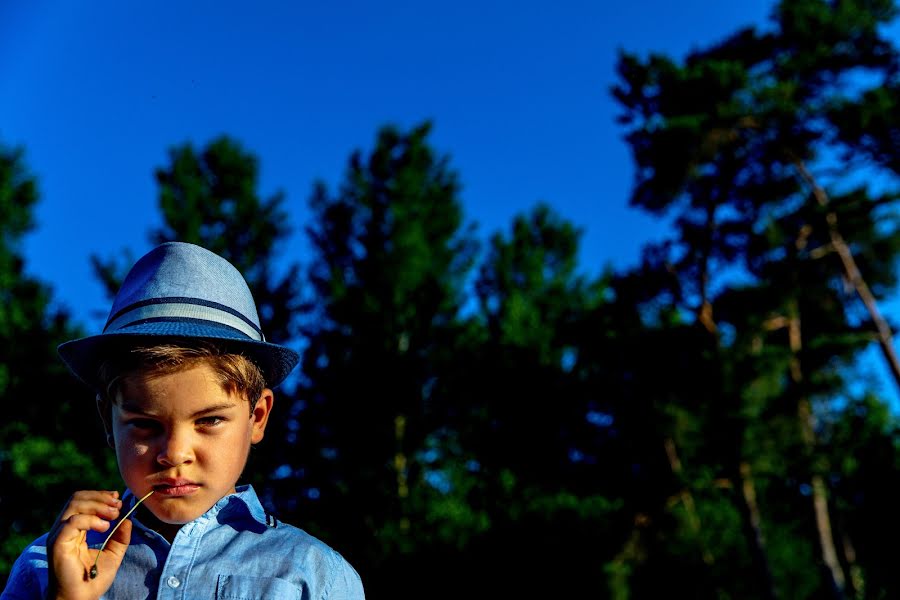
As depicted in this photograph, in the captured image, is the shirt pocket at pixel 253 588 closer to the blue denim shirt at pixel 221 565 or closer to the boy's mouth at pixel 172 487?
the blue denim shirt at pixel 221 565

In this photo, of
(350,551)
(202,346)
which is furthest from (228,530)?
(350,551)

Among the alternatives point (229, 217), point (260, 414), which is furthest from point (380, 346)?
point (260, 414)

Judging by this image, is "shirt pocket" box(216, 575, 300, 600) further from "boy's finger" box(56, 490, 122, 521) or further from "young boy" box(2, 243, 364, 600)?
"boy's finger" box(56, 490, 122, 521)

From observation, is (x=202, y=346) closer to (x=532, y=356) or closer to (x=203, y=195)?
(x=203, y=195)

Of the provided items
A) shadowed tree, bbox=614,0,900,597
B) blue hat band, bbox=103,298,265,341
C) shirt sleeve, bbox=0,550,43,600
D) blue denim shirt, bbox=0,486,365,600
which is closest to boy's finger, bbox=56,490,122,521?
blue denim shirt, bbox=0,486,365,600

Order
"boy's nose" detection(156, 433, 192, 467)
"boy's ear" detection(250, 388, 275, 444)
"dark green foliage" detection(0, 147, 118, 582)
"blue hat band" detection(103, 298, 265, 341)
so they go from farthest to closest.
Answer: "dark green foliage" detection(0, 147, 118, 582), "boy's ear" detection(250, 388, 275, 444), "blue hat band" detection(103, 298, 265, 341), "boy's nose" detection(156, 433, 192, 467)

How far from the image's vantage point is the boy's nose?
1469 mm

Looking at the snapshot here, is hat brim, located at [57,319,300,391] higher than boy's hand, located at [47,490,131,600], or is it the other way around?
hat brim, located at [57,319,300,391]

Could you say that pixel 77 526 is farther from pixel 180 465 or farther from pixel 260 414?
pixel 260 414

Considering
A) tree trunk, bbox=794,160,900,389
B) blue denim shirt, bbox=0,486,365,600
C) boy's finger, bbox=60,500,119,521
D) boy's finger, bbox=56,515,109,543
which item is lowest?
blue denim shirt, bbox=0,486,365,600

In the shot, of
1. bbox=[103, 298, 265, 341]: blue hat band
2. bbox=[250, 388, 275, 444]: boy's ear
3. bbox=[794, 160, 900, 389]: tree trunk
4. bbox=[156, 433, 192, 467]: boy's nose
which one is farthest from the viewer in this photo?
bbox=[794, 160, 900, 389]: tree trunk

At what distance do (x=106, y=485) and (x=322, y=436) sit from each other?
4441mm

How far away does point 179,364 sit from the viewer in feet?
4.99

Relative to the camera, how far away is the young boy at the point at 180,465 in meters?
1.48
